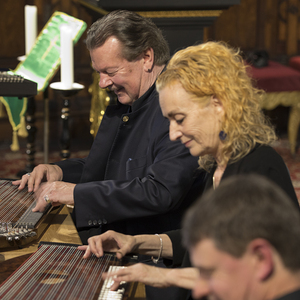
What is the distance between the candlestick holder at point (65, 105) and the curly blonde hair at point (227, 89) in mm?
1306

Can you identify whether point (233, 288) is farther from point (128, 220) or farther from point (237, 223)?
point (128, 220)

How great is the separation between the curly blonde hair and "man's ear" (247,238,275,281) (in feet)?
2.49

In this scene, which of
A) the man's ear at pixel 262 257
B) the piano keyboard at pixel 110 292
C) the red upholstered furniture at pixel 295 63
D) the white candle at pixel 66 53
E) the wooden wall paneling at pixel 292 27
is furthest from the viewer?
the wooden wall paneling at pixel 292 27

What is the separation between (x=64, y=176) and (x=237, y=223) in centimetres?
157

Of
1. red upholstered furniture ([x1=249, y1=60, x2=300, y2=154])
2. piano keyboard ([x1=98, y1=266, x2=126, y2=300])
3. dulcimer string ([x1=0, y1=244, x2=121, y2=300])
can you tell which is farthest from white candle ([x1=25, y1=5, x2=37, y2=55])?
red upholstered furniture ([x1=249, y1=60, x2=300, y2=154])

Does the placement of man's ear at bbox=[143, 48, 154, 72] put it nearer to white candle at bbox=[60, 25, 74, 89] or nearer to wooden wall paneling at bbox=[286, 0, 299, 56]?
white candle at bbox=[60, 25, 74, 89]

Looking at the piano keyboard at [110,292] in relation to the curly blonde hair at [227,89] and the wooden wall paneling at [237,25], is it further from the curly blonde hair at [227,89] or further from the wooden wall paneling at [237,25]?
the wooden wall paneling at [237,25]

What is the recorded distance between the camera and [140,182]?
69.2 inches

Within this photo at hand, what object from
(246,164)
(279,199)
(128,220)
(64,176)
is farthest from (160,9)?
(279,199)

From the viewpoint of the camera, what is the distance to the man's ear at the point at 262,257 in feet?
2.25

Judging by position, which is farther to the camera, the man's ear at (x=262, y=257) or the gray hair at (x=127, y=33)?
the gray hair at (x=127, y=33)

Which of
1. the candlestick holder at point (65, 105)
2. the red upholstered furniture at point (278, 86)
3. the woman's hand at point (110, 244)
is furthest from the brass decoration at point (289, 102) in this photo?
the woman's hand at point (110, 244)

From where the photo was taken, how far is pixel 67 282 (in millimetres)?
1245

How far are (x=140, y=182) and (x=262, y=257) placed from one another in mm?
1082
